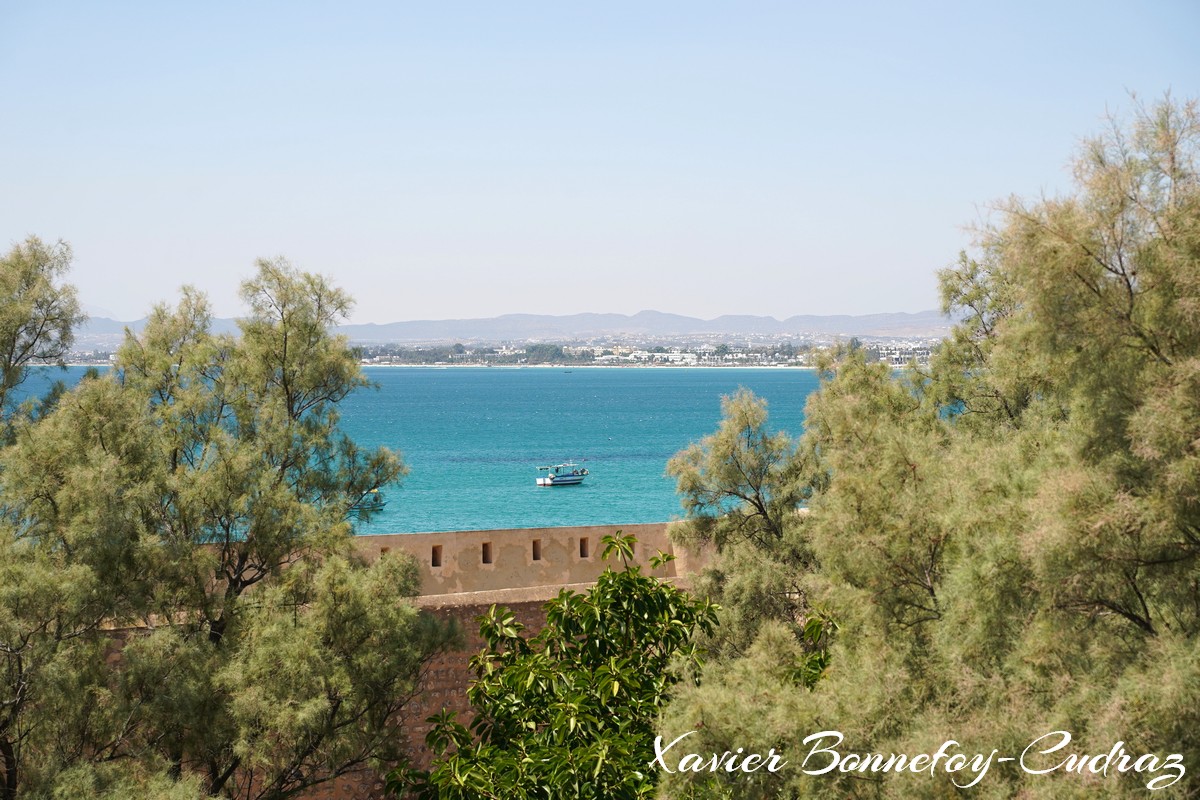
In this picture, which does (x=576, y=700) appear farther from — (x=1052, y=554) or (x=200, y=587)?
(x=1052, y=554)

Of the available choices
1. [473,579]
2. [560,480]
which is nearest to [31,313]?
[473,579]

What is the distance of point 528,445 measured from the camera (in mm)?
60844

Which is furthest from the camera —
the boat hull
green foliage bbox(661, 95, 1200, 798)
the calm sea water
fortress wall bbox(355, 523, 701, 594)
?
the boat hull

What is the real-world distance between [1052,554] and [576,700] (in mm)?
3632

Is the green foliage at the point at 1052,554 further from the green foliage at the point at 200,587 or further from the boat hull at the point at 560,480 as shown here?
the boat hull at the point at 560,480

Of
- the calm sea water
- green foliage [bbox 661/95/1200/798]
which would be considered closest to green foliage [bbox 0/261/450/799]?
the calm sea water

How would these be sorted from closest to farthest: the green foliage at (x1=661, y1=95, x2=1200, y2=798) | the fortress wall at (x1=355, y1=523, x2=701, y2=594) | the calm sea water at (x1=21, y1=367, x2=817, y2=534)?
the green foliage at (x1=661, y1=95, x2=1200, y2=798) → the fortress wall at (x1=355, y1=523, x2=701, y2=594) → the calm sea water at (x1=21, y1=367, x2=817, y2=534)

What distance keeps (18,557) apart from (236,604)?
1776 mm

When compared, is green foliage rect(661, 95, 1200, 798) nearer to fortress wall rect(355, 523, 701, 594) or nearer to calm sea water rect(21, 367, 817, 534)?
calm sea water rect(21, 367, 817, 534)

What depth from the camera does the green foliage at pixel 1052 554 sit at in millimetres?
4859

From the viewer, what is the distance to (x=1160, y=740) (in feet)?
15.5

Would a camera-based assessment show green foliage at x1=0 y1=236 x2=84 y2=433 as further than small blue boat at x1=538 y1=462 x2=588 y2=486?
No

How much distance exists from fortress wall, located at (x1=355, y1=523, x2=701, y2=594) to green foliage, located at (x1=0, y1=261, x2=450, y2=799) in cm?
190

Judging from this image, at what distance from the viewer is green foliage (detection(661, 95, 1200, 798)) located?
4859 mm
